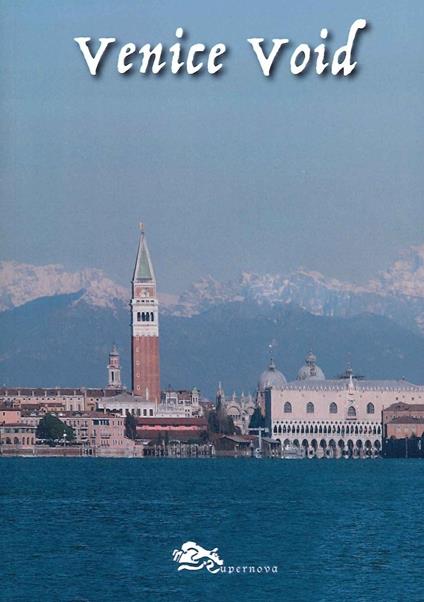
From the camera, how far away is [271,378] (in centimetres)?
19250

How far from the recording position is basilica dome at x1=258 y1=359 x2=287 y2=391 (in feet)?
629

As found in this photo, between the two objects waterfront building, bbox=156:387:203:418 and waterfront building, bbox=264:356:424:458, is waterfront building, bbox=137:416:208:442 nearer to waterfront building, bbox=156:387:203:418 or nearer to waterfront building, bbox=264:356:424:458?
waterfront building, bbox=156:387:203:418

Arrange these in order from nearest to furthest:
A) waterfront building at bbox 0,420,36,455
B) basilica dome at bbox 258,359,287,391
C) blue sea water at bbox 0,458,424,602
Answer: blue sea water at bbox 0,458,424,602 → waterfront building at bbox 0,420,36,455 → basilica dome at bbox 258,359,287,391

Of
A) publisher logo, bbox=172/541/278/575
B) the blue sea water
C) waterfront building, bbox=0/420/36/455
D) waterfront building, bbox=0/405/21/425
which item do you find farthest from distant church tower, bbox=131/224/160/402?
publisher logo, bbox=172/541/278/575

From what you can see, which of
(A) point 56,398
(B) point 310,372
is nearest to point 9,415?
(A) point 56,398

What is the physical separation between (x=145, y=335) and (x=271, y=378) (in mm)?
20627

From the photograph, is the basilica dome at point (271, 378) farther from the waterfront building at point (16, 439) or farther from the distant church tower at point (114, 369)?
the waterfront building at point (16, 439)

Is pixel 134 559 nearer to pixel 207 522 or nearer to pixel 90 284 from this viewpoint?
pixel 207 522

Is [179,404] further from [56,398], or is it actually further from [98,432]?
[98,432]

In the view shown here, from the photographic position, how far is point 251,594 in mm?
35562

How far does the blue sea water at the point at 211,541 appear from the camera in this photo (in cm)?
3631

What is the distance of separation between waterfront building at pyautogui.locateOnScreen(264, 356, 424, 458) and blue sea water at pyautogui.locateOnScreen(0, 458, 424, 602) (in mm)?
90588

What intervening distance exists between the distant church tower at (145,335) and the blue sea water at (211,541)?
95327 millimetres

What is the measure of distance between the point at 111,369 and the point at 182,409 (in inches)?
712
